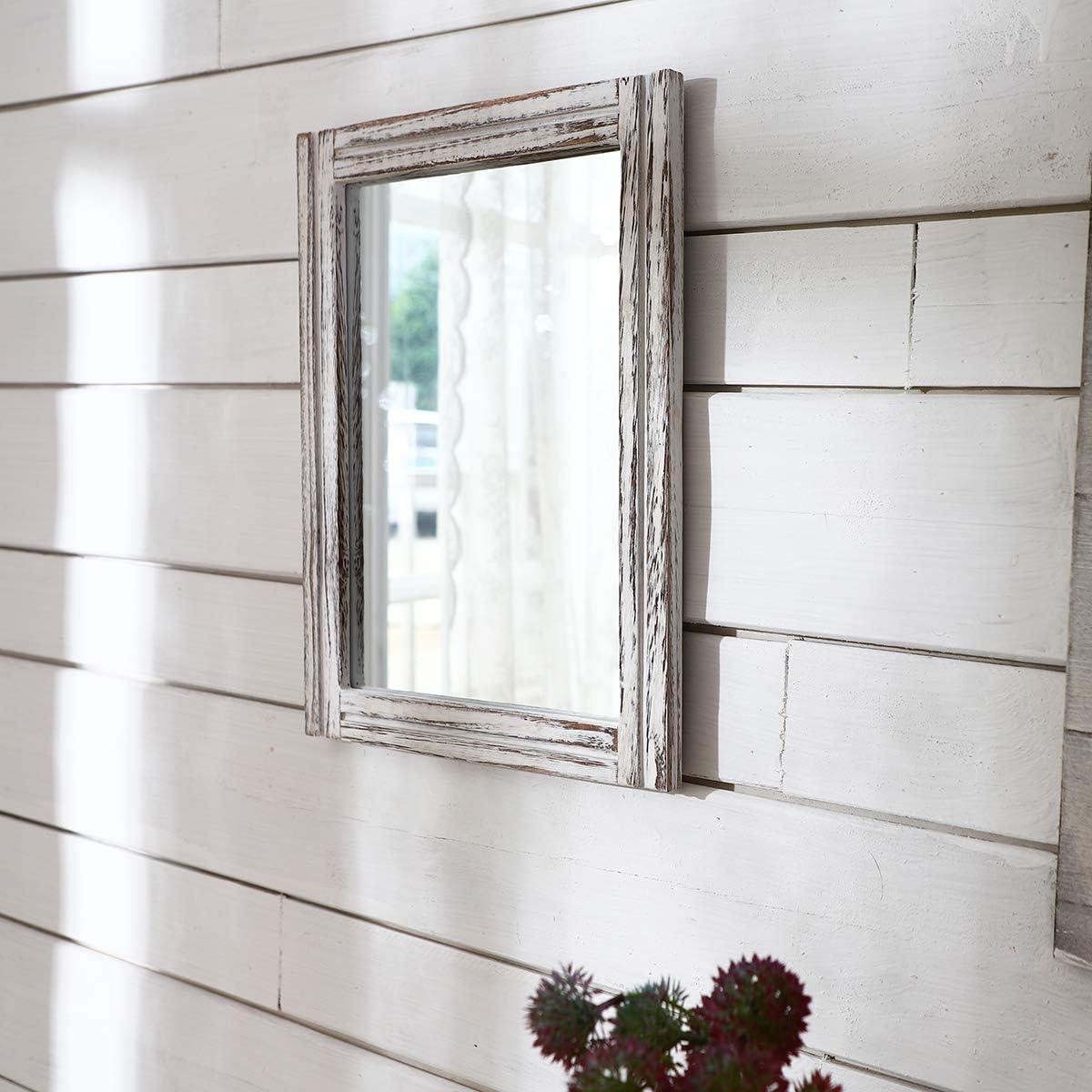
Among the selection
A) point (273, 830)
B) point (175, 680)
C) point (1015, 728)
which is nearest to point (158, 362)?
point (175, 680)

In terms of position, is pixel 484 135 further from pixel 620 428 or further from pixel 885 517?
pixel 885 517

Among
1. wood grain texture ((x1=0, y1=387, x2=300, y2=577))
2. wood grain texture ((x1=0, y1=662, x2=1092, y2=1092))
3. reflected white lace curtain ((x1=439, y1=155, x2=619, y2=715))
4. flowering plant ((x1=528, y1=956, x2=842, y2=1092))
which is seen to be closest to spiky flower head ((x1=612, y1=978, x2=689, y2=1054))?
flowering plant ((x1=528, y1=956, x2=842, y2=1092))

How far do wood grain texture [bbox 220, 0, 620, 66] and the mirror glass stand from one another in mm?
125

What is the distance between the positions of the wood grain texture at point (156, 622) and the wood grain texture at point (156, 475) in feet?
0.08

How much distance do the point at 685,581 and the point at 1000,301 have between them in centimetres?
30

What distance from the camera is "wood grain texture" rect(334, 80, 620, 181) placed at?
2.95 ft

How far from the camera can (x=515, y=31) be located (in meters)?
0.97

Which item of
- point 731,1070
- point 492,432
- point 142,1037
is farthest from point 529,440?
point 731,1070

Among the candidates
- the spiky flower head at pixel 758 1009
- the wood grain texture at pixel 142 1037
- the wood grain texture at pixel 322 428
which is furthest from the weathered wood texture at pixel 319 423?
the spiky flower head at pixel 758 1009

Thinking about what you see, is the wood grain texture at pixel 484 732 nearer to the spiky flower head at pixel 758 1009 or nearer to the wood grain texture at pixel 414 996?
the wood grain texture at pixel 414 996

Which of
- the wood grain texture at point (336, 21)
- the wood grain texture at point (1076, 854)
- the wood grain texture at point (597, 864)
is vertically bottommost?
the wood grain texture at point (597, 864)

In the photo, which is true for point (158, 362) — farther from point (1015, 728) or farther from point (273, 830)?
point (1015, 728)

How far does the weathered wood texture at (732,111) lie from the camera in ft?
2.50

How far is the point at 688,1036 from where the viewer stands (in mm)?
628
